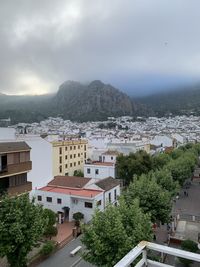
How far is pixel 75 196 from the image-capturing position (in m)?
31.6

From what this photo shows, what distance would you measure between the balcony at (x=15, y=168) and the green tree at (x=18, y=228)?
5.08 meters

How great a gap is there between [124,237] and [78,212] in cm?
1795

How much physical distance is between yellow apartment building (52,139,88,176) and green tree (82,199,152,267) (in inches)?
1537

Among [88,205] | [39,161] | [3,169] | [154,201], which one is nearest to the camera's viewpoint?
[3,169]

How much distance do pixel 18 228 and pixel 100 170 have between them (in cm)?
3486

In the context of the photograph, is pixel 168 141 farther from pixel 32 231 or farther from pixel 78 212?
pixel 32 231

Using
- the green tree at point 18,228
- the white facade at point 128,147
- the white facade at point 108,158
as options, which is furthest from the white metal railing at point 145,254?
the white facade at point 128,147

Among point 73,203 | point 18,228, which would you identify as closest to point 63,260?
point 18,228

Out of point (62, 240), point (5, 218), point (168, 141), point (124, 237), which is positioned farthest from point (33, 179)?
point (168, 141)

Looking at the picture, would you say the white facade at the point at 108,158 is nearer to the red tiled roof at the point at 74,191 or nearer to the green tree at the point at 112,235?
the red tiled roof at the point at 74,191

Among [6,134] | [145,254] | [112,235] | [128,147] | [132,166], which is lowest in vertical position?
[132,166]

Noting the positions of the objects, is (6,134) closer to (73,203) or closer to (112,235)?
(73,203)

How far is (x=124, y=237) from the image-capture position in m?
14.1

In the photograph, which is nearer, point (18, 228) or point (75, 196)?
point (18, 228)
